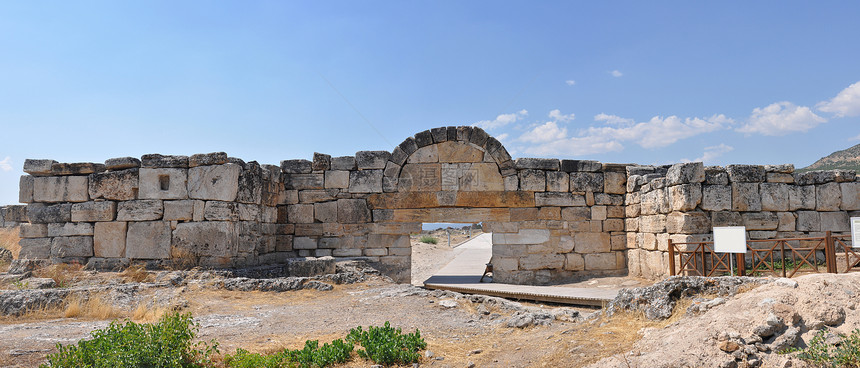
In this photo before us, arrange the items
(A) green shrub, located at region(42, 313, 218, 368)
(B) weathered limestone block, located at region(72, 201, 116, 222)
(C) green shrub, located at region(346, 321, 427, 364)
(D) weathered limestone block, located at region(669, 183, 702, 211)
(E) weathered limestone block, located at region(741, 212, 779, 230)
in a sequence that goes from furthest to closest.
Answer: (E) weathered limestone block, located at region(741, 212, 779, 230) → (B) weathered limestone block, located at region(72, 201, 116, 222) → (D) weathered limestone block, located at region(669, 183, 702, 211) → (C) green shrub, located at region(346, 321, 427, 364) → (A) green shrub, located at region(42, 313, 218, 368)

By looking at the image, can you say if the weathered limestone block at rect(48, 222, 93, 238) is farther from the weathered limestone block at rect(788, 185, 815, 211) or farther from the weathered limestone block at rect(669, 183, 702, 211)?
the weathered limestone block at rect(788, 185, 815, 211)

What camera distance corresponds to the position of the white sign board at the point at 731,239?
7.69 m

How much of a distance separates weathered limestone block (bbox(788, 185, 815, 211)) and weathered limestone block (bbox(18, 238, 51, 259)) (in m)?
14.9

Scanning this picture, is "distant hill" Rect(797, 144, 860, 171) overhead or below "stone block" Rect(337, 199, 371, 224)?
overhead

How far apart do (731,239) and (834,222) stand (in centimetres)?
430

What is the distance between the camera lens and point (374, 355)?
4.96 metres

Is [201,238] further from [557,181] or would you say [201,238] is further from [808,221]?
[808,221]

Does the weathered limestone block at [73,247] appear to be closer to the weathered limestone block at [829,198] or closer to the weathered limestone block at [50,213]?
the weathered limestone block at [50,213]

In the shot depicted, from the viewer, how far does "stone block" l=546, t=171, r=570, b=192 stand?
1162cm

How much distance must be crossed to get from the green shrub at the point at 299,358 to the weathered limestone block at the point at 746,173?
860 centimetres

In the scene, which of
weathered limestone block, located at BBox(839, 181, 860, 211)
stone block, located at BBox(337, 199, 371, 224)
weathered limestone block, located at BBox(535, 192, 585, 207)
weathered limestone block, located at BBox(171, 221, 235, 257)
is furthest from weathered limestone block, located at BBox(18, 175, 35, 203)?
weathered limestone block, located at BBox(839, 181, 860, 211)

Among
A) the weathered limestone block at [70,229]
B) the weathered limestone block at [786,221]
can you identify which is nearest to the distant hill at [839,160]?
the weathered limestone block at [786,221]

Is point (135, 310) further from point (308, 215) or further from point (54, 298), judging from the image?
point (308, 215)

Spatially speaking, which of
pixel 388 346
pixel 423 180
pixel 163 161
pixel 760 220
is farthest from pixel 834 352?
pixel 163 161
